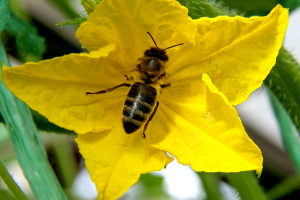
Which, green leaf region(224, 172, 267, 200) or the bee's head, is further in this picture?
green leaf region(224, 172, 267, 200)

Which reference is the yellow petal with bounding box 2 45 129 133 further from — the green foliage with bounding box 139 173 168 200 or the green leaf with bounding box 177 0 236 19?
the green foliage with bounding box 139 173 168 200

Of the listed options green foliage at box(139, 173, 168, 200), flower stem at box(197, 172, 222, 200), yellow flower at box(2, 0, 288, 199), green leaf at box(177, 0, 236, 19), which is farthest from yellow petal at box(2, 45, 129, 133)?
green foliage at box(139, 173, 168, 200)

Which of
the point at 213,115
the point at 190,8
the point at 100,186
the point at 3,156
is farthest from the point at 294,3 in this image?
the point at 3,156

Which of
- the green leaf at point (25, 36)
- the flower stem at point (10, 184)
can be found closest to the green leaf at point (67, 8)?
the green leaf at point (25, 36)

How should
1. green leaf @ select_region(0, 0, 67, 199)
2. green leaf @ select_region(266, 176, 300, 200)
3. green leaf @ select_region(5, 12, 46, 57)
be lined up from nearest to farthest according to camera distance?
green leaf @ select_region(0, 0, 67, 199) → green leaf @ select_region(5, 12, 46, 57) → green leaf @ select_region(266, 176, 300, 200)

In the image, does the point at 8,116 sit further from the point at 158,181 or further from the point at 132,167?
the point at 158,181

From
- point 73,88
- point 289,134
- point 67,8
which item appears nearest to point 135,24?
point 73,88
